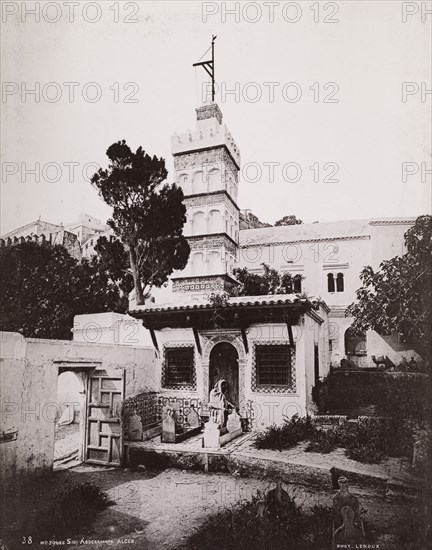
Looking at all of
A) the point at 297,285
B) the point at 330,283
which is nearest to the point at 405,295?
the point at 297,285

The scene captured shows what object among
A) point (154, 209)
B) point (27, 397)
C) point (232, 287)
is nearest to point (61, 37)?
point (27, 397)

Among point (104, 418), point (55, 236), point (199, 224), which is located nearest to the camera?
point (104, 418)

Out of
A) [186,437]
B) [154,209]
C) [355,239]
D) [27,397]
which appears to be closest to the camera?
[27,397]

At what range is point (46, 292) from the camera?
18.5 meters

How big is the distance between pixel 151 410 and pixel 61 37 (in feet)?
29.5

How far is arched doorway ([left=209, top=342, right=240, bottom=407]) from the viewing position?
11.3 m

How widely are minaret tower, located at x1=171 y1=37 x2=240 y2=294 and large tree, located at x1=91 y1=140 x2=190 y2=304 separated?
332 centimetres

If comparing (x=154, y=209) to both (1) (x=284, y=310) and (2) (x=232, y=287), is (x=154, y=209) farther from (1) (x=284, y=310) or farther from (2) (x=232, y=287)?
(1) (x=284, y=310)

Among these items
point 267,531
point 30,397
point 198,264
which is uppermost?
point 198,264

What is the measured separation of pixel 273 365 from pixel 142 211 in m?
9.70

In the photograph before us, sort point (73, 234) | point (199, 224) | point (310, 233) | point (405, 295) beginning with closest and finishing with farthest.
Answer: point (405, 295) < point (199, 224) < point (73, 234) < point (310, 233)

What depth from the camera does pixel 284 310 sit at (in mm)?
10047

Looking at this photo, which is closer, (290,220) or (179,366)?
(179,366)

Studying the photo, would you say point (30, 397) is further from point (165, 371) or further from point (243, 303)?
point (243, 303)
